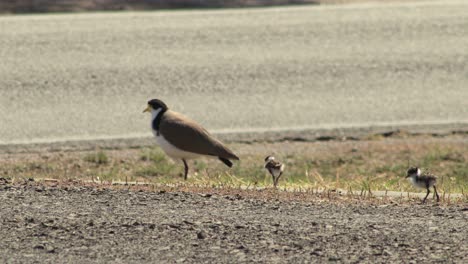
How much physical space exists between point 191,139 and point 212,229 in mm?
3919

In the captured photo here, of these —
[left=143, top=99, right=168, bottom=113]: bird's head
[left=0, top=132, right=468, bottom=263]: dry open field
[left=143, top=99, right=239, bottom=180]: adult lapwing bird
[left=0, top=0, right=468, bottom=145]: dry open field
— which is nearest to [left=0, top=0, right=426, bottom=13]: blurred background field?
[left=0, top=0, right=468, bottom=145]: dry open field

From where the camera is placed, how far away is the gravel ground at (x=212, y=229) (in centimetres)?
759

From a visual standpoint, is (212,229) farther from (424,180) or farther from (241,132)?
(241,132)

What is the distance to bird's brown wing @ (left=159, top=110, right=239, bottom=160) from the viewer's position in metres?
12.0

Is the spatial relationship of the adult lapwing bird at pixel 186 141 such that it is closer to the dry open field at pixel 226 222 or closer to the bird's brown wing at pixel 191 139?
the bird's brown wing at pixel 191 139

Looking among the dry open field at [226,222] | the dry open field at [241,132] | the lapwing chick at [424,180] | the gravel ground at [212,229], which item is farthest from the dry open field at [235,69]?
the gravel ground at [212,229]

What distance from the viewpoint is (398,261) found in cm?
745

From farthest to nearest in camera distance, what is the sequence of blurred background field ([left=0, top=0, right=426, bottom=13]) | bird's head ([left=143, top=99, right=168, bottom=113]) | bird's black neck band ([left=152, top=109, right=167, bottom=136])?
blurred background field ([left=0, top=0, right=426, bottom=13]) < bird's head ([left=143, top=99, right=168, bottom=113]) < bird's black neck band ([left=152, top=109, right=167, bottom=136])

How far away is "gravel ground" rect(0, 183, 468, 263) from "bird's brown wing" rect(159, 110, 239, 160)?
8.29 ft

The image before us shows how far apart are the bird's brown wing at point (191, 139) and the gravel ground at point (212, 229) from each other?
2527mm

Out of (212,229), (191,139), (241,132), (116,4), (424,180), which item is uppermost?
(424,180)

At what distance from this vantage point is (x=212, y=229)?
8.17m

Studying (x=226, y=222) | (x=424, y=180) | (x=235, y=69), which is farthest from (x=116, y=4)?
(x=226, y=222)

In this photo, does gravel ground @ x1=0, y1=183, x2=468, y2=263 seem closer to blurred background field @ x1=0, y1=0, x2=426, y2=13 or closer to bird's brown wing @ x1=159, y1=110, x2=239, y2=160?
bird's brown wing @ x1=159, y1=110, x2=239, y2=160
